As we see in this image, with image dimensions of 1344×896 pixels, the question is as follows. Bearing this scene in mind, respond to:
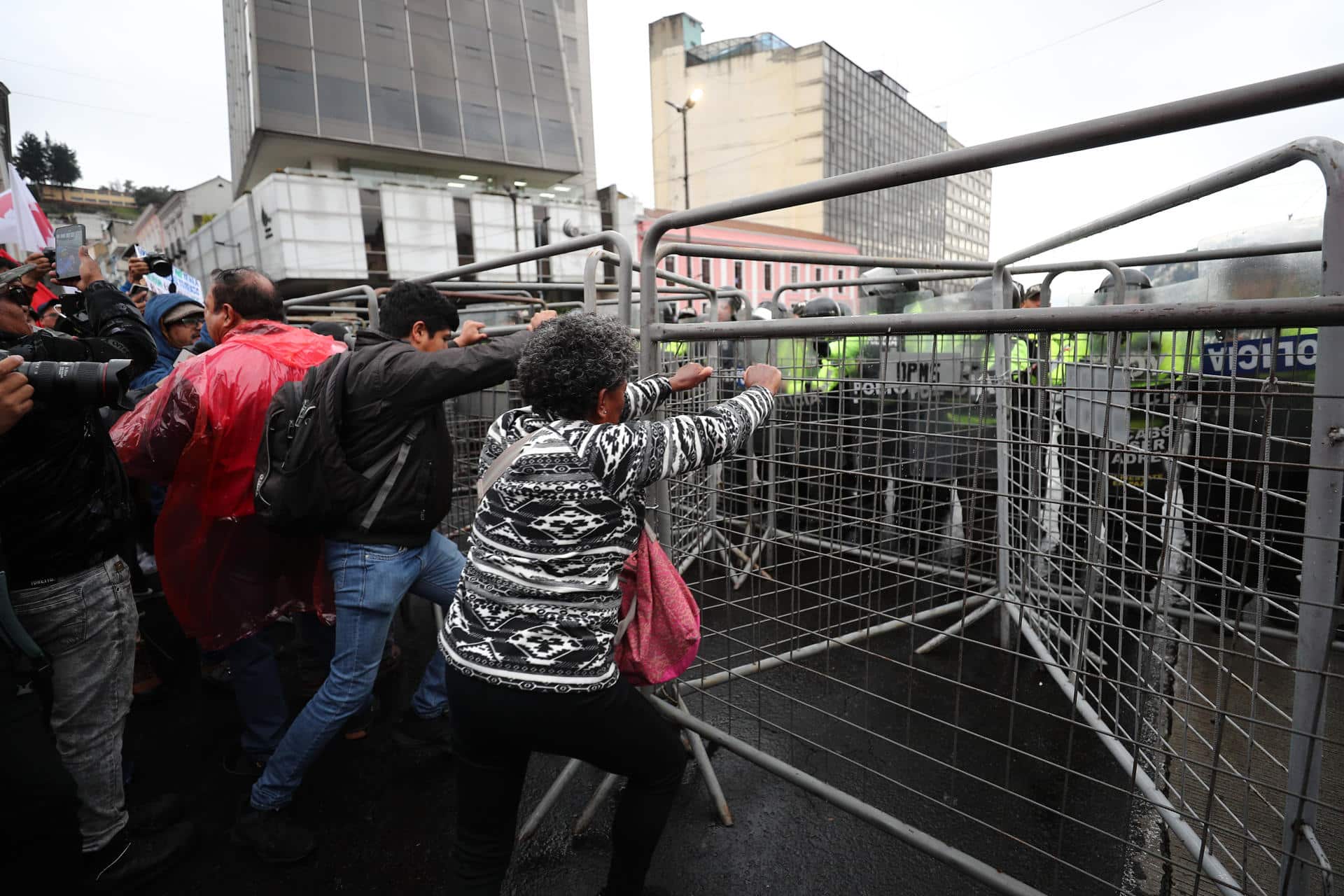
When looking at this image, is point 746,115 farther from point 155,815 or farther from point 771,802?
point 155,815

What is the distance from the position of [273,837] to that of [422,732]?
75 centimetres

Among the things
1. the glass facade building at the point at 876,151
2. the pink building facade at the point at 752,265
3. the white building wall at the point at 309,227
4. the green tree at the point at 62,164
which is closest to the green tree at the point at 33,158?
the green tree at the point at 62,164

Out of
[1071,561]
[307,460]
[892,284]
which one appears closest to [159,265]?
[307,460]

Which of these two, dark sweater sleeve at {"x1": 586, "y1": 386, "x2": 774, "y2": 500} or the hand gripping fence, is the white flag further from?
dark sweater sleeve at {"x1": 586, "y1": 386, "x2": 774, "y2": 500}

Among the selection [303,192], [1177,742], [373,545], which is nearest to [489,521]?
[373,545]

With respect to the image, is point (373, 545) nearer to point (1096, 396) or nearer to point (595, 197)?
point (1096, 396)

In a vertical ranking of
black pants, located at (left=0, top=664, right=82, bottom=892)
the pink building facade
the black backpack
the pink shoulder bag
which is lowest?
black pants, located at (left=0, top=664, right=82, bottom=892)

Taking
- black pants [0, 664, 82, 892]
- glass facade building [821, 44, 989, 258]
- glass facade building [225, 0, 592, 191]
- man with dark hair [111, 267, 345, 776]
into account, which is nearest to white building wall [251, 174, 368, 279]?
glass facade building [225, 0, 592, 191]

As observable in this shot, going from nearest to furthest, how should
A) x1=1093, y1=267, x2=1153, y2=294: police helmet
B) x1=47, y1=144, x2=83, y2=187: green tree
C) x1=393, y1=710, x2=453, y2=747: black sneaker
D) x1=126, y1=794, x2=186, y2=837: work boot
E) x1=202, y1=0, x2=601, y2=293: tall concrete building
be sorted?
x1=126, y1=794, x2=186, y2=837: work boot < x1=393, y1=710, x2=453, y2=747: black sneaker < x1=1093, y1=267, x2=1153, y2=294: police helmet < x1=202, y1=0, x2=601, y2=293: tall concrete building < x1=47, y1=144, x2=83, y2=187: green tree

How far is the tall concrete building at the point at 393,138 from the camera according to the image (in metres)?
27.7

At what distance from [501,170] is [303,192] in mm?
10373

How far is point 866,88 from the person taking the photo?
63.0 metres

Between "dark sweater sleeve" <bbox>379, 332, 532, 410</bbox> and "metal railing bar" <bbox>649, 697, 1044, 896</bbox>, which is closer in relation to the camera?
"metal railing bar" <bbox>649, 697, 1044, 896</bbox>

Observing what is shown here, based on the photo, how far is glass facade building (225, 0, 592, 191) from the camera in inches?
1135
